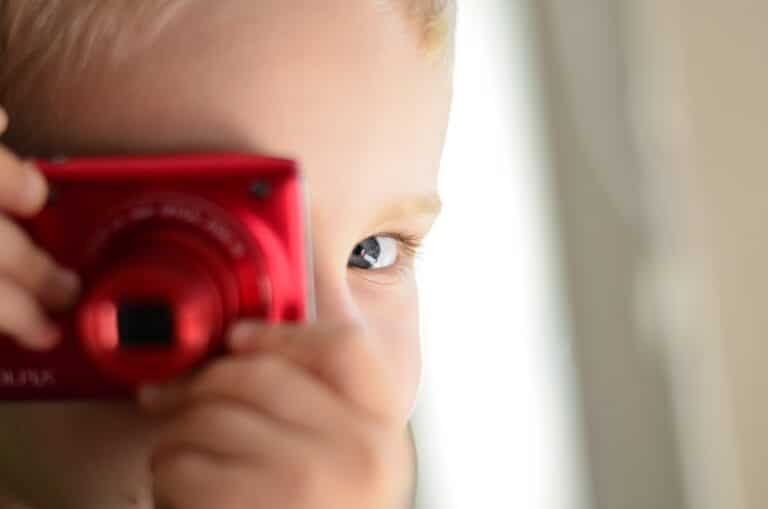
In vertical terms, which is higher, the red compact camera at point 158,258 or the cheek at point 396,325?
the red compact camera at point 158,258

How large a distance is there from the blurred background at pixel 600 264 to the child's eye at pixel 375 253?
0.20m

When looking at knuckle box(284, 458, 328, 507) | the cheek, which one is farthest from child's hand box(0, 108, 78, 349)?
the cheek

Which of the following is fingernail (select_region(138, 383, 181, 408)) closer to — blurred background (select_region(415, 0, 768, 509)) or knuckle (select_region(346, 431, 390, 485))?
knuckle (select_region(346, 431, 390, 485))

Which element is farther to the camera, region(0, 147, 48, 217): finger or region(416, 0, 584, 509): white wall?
region(416, 0, 584, 509): white wall

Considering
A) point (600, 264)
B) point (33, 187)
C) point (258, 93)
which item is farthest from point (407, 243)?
point (600, 264)

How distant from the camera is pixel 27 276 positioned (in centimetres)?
39

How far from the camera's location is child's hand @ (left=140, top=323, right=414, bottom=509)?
0.38 meters

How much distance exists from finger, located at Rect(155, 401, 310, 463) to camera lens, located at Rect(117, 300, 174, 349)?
0.10ft

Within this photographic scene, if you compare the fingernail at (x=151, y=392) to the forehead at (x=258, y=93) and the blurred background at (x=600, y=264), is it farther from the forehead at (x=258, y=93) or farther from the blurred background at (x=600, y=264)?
the blurred background at (x=600, y=264)

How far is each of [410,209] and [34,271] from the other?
0.79 ft

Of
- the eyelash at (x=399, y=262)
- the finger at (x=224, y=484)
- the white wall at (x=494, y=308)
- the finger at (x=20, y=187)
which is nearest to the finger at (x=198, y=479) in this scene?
the finger at (x=224, y=484)

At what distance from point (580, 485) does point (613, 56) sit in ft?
1.40

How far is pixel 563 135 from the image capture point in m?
0.95

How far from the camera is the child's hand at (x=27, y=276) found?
0.38m
